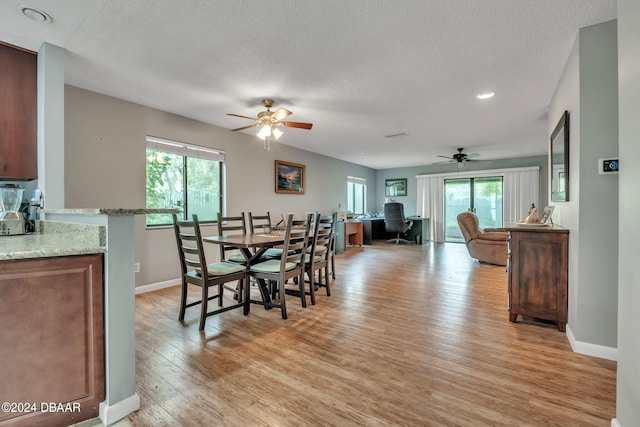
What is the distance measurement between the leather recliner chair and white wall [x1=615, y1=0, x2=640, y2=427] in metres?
4.11

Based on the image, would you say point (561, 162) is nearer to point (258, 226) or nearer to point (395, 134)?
point (395, 134)

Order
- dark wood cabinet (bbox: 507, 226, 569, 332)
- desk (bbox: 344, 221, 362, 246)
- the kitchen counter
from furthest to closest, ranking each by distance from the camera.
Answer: desk (bbox: 344, 221, 362, 246) → dark wood cabinet (bbox: 507, 226, 569, 332) → the kitchen counter

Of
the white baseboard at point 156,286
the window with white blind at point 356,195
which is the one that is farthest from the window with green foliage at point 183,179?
the window with white blind at point 356,195

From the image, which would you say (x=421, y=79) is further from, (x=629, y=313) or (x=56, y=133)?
(x=56, y=133)

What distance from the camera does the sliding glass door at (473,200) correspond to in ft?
25.4

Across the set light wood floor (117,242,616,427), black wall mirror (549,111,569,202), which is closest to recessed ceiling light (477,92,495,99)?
black wall mirror (549,111,569,202)

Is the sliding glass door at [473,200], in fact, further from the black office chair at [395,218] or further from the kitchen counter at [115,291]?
the kitchen counter at [115,291]

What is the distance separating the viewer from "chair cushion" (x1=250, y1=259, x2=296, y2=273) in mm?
2727

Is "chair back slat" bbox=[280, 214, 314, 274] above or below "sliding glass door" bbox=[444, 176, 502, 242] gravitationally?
below

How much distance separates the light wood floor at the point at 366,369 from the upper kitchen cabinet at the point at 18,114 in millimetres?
1584

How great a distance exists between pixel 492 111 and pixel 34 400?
4.92 meters

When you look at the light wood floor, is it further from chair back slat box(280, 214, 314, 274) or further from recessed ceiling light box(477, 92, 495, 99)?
recessed ceiling light box(477, 92, 495, 99)

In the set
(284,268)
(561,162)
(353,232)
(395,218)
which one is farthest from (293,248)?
(395,218)

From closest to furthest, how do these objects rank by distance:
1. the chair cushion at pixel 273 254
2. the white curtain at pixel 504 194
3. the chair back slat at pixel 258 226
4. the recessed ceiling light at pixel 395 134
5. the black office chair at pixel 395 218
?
1. the chair cushion at pixel 273 254
2. the chair back slat at pixel 258 226
3. the recessed ceiling light at pixel 395 134
4. the white curtain at pixel 504 194
5. the black office chair at pixel 395 218
